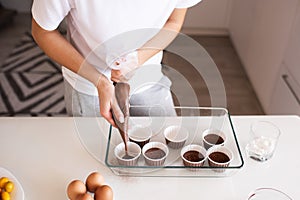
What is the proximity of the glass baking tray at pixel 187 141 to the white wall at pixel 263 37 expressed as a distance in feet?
Answer: 3.26

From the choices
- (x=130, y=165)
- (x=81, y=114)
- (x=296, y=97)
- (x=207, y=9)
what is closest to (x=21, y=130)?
(x=81, y=114)

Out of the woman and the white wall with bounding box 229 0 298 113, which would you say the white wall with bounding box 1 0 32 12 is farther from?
the woman

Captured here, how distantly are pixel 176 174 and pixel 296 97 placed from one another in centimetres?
104

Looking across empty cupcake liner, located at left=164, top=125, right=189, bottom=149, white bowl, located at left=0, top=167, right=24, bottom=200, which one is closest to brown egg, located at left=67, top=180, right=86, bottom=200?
white bowl, located at left=0, top=167, right=24, bottom=200

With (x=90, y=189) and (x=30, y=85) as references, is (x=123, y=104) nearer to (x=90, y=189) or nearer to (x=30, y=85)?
(x=90, y=189)

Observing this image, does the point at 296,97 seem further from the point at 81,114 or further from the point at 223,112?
the point at 81,114

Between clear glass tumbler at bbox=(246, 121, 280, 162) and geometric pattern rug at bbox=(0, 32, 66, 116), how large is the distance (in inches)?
50.8

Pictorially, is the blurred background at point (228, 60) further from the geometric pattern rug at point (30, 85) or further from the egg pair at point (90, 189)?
the egg pair at point (90, 189)

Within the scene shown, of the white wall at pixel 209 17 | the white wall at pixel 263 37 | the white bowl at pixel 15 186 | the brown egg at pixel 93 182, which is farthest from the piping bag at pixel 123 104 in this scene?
the white wall at pixel 209 17

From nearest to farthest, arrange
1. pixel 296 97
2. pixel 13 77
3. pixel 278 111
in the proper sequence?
pixel 296 97
pixel 278 111
pixel 13 77

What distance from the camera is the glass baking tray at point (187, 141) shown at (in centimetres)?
93

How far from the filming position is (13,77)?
239cm

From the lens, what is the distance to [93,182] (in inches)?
34.2

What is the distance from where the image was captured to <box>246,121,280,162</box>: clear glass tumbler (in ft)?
3.24
